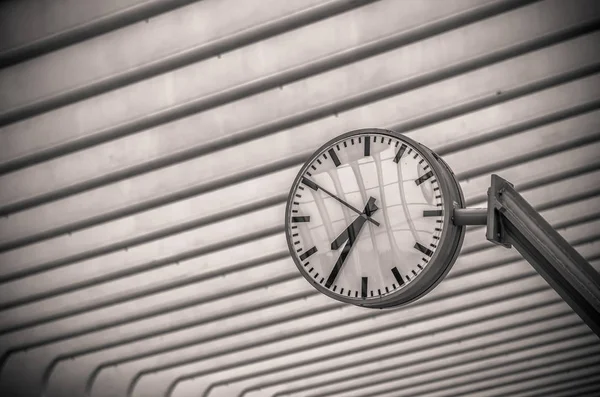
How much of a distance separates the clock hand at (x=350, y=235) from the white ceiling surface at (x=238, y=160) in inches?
95.4

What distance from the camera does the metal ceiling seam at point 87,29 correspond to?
13.8 ft

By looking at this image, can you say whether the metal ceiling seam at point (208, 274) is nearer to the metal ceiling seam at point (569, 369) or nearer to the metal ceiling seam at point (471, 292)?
the metal ceiling seam at point (471, 292)

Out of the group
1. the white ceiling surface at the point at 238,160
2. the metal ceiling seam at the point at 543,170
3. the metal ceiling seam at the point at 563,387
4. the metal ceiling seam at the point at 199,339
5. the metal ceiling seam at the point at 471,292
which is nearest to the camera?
the white ceiling surface at the point at 238,160

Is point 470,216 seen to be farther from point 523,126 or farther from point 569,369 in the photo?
point 569,369

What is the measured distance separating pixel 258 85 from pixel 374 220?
2.60 meters

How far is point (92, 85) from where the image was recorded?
4.57 m

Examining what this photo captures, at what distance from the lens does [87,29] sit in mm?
4301

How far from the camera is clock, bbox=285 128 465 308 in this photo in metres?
2.21

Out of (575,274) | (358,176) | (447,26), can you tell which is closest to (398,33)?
(447,26)

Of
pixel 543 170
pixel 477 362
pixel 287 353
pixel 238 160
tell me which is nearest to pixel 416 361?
pixel 477 362

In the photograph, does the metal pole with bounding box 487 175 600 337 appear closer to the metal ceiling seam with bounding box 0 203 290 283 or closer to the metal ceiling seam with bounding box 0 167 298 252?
the metal ceiling seam with bounding box 0 167 298 252

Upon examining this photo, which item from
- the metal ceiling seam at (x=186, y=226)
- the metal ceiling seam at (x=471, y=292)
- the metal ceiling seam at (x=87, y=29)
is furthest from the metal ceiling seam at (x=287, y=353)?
the metal ceiling seam at (x=87, y=29)

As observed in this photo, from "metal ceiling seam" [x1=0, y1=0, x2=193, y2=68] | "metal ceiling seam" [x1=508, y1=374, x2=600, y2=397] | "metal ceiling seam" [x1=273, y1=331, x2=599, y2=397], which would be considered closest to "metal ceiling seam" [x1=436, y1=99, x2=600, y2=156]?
"metal ceiling seam" [x1=0, y1=0, x2=193, y2=68]

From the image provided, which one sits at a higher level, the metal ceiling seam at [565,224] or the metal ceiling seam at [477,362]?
the metal ceiling seam at [565,224]
